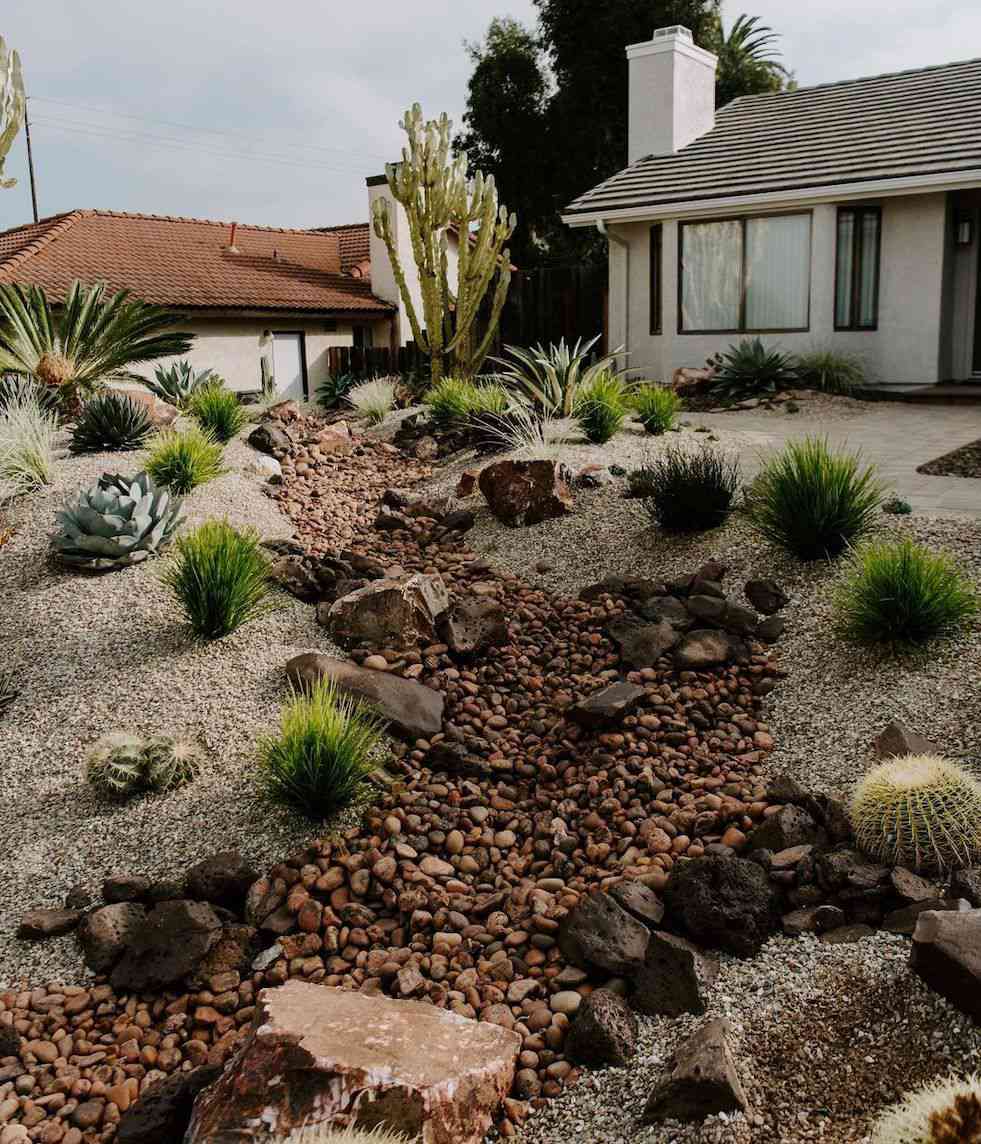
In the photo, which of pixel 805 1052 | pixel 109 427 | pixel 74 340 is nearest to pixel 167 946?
pixel 805 1052

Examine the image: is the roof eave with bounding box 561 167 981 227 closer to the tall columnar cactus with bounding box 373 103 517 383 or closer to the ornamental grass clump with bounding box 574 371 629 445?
the tall columnar cactus with bounding box 373 103 517 383

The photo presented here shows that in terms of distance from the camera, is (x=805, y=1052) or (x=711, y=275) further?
(x=711, y=275)


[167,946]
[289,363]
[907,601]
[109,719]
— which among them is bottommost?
[167,946]

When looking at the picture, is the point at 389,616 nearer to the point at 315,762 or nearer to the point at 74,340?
the point at 315,762

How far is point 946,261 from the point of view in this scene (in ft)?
47.2

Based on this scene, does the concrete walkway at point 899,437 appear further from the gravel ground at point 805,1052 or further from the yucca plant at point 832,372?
the gravel ground at point 805,1052

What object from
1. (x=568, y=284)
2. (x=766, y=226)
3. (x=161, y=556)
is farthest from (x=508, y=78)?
(x=161, y=556)

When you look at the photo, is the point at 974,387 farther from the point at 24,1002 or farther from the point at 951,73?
the point at 24,1002

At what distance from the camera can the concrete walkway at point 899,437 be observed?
772cm

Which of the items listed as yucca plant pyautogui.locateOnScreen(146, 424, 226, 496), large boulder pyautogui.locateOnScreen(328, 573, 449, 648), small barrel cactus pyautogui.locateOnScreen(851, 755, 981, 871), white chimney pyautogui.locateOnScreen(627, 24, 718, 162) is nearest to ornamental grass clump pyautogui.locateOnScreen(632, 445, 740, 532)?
large boulder pyautogui.locateOnScreen(328, 573, 449, 648)

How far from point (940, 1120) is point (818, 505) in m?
4.61

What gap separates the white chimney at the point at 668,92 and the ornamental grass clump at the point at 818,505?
1296 cm

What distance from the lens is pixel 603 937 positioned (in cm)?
382

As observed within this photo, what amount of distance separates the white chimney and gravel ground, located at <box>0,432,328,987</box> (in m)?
13.8
